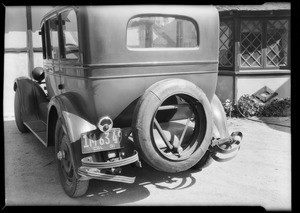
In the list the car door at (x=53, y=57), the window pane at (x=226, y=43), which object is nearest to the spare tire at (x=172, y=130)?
the car door at (x=53, y=57)

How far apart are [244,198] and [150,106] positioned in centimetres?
151

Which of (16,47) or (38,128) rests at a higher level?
(16,47)

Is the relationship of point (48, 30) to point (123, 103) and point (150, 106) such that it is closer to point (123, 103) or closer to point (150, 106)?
point (123, 103)

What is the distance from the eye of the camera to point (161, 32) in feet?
11.4

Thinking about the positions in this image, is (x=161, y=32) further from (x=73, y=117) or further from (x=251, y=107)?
(x=251, y=107)

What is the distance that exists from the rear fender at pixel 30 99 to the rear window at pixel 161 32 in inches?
105

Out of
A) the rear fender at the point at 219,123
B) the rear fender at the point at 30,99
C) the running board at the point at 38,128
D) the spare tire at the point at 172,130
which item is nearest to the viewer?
the spare tire at the point at 172,130

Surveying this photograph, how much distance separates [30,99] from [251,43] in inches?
220

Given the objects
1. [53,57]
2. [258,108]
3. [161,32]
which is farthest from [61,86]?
[258,108]

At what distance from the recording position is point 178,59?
3.49 meters

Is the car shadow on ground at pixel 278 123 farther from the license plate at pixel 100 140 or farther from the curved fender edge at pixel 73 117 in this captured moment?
the curved fender edge at pixel 73 117

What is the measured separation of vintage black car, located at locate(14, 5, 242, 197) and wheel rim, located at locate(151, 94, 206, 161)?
0.01 m

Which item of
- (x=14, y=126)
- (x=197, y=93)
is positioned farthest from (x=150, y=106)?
(x=14, y=126)

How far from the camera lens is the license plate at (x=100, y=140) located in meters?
3.01
